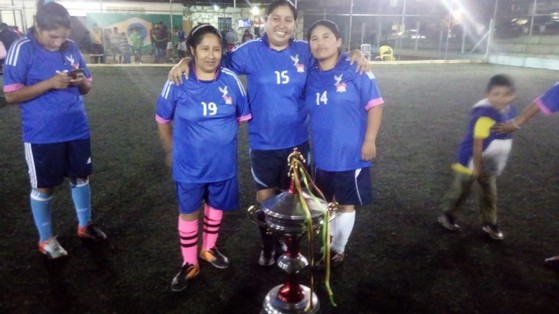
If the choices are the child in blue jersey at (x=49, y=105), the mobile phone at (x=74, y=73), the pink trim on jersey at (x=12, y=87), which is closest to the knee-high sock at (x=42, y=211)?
the child in blue jersey at (x=49, y=105)

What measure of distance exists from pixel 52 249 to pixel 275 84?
2.25m

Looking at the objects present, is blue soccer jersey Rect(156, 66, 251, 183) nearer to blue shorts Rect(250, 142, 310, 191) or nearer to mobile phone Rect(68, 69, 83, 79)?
blue shorts Rect(250, 142, 310, 191)

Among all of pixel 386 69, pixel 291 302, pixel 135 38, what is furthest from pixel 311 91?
pixel 135 38

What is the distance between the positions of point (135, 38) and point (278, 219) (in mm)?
21911

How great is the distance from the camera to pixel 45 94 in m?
3.40

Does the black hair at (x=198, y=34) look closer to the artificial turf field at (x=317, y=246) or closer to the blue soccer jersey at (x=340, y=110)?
the blue soccer jersey at (x=340, y=110)

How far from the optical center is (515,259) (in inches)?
147

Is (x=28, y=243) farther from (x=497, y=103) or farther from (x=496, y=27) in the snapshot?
(x=496, y=27)

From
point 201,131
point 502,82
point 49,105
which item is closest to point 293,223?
point 201,131

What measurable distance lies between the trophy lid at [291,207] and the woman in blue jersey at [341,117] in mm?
A: 881

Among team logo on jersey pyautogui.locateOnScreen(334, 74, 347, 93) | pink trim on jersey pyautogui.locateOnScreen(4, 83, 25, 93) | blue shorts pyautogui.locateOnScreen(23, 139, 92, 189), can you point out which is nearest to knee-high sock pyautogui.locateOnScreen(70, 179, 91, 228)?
blue shorts pyautogui.locateOnScreen(23, 139, 92, 189)

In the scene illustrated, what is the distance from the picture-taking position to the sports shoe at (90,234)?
4000 mm

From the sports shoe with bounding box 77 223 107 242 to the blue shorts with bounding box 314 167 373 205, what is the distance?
2.05 metres

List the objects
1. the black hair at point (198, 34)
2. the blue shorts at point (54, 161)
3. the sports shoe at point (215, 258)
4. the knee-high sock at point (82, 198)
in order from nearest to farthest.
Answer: the black hair at point (198, 34), the blue shorts at point (54, 161), the sports shoe at point (215, 258), the knee-high sock at point (82, 198)
